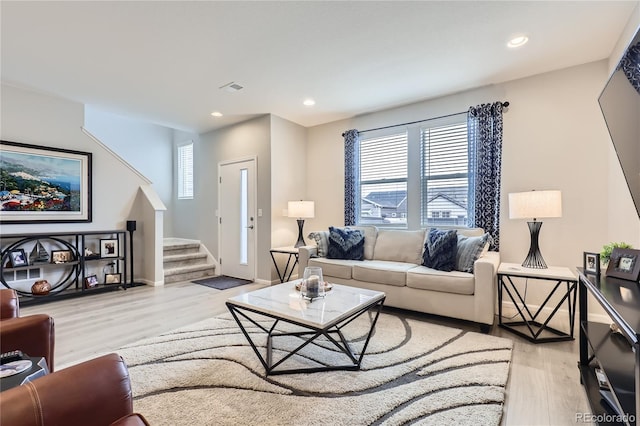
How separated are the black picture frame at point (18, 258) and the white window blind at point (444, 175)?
16.3 ft

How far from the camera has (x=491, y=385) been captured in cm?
184

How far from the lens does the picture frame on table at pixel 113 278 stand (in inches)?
166

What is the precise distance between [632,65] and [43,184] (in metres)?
5.58

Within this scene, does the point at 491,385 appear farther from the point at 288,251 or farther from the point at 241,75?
the point at 241,75

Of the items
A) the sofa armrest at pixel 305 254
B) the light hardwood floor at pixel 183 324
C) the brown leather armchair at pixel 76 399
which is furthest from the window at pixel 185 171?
the brown leather armchair at pixel 76 399

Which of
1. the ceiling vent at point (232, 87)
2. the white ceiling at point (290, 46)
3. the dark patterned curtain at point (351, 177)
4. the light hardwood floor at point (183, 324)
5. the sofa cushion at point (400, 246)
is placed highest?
the ceiling vent at point (232, 87)

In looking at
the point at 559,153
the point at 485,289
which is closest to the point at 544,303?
the point at 485,289

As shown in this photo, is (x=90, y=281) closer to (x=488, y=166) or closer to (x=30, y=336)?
(x=30, y=336)

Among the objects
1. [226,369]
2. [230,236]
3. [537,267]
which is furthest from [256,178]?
[537,267]

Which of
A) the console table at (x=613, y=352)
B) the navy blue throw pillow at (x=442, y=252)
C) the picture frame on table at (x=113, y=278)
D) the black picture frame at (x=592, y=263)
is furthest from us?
the picture frame on table at (x=113, y=278)

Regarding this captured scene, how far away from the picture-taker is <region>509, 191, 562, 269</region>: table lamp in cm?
269

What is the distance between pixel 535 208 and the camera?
2.72 m

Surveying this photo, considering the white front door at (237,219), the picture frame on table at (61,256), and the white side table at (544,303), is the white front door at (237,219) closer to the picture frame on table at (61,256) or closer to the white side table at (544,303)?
the picture frame on table at (61,256)

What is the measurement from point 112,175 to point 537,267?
553cm
